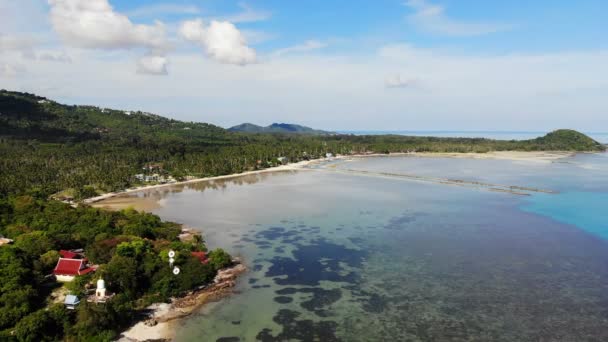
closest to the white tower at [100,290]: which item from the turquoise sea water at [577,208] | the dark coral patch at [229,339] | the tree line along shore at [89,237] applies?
the tree line along shore at [89,237]

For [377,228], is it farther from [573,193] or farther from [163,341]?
[573,193]

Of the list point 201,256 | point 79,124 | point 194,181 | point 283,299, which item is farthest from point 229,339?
point 79,124

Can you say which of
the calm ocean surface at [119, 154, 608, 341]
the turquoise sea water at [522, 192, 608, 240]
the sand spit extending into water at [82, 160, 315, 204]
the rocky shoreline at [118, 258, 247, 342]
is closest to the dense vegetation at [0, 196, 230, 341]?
the rocky shoreline at [118, 258, 247, 342]

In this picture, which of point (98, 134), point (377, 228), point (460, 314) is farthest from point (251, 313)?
point (98, 134)

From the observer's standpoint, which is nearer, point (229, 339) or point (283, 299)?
Answer: point (229, 339)

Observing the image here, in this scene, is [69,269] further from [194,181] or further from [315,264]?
[194,181]

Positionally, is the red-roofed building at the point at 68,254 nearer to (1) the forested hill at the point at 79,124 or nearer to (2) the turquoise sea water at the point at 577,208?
(2) the turquoise sea water at the point at 577,208
